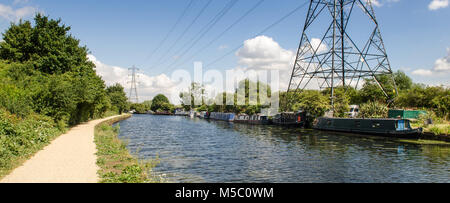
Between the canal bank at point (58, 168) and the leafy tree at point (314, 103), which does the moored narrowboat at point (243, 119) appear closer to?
the leafy tree at point (314, 103)

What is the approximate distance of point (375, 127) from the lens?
118 feet

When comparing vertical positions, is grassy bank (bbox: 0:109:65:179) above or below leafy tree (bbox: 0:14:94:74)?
below

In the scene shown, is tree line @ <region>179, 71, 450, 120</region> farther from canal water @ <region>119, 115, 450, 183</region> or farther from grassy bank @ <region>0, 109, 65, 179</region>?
grassy bank @ <region>0, 109, 65, 179</region>

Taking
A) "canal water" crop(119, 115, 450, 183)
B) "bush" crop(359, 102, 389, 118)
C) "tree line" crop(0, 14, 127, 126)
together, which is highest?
"tree line" crop(0, 14, 127, 126)

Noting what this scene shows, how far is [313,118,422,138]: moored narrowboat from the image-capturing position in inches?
1262

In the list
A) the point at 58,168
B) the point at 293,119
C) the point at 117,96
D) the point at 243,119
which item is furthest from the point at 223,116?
the point at 58,168

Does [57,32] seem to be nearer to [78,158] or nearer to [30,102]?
[30,102]

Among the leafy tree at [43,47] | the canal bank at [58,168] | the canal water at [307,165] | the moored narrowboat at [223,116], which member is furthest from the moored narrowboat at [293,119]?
the canal bank at [58,168]

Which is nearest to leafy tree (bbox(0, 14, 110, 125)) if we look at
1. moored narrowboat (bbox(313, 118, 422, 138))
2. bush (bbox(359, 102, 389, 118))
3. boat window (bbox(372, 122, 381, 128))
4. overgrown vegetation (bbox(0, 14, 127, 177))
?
overgrown vegetation (bbox(0, 14, 127, 177))

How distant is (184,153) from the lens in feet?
76.5

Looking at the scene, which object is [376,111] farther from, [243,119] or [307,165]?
[243,119]
